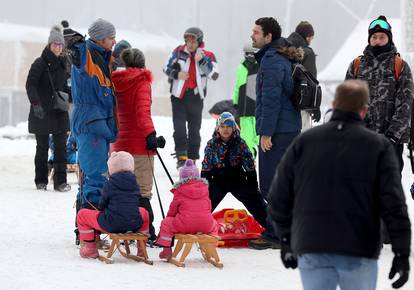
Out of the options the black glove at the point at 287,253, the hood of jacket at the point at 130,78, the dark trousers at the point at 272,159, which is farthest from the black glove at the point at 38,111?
the black glove at the point at 287,253

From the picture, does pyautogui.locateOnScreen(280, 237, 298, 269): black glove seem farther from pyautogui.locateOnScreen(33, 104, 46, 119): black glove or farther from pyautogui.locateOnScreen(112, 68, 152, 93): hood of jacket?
pyautogui.locateOnScreen(33, 104, 46, 119): black glove

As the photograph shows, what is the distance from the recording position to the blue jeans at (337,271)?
4.33 meters

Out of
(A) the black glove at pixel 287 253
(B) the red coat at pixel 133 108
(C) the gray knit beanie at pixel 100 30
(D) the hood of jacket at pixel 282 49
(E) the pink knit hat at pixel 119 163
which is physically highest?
(C) the gray knit beanie at pixel 100 30

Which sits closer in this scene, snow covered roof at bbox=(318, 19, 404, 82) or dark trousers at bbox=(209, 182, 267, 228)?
dark trousers at bbox=(209, 182, 267, 228)

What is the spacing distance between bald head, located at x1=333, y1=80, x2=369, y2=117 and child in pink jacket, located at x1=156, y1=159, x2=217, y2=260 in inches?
132

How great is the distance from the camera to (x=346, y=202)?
14.1ft

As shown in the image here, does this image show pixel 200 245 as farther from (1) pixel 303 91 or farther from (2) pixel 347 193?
(2) pixel 347 193

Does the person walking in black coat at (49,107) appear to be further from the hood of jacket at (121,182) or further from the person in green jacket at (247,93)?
the hood of jacket at (121,182)

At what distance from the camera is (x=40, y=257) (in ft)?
26.0

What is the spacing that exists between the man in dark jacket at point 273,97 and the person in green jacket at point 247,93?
4.73 meters

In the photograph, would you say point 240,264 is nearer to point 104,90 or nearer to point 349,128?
point 104,90

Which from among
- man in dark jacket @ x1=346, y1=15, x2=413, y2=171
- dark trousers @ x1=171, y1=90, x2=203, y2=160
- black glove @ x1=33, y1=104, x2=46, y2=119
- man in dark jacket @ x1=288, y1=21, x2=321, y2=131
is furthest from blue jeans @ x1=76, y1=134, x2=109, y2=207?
dark trousers @ x1=171, y1=90, x2=203, y2=160

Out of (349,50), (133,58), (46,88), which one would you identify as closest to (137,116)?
(133,58)

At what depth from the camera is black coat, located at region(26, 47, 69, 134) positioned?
12047mm
